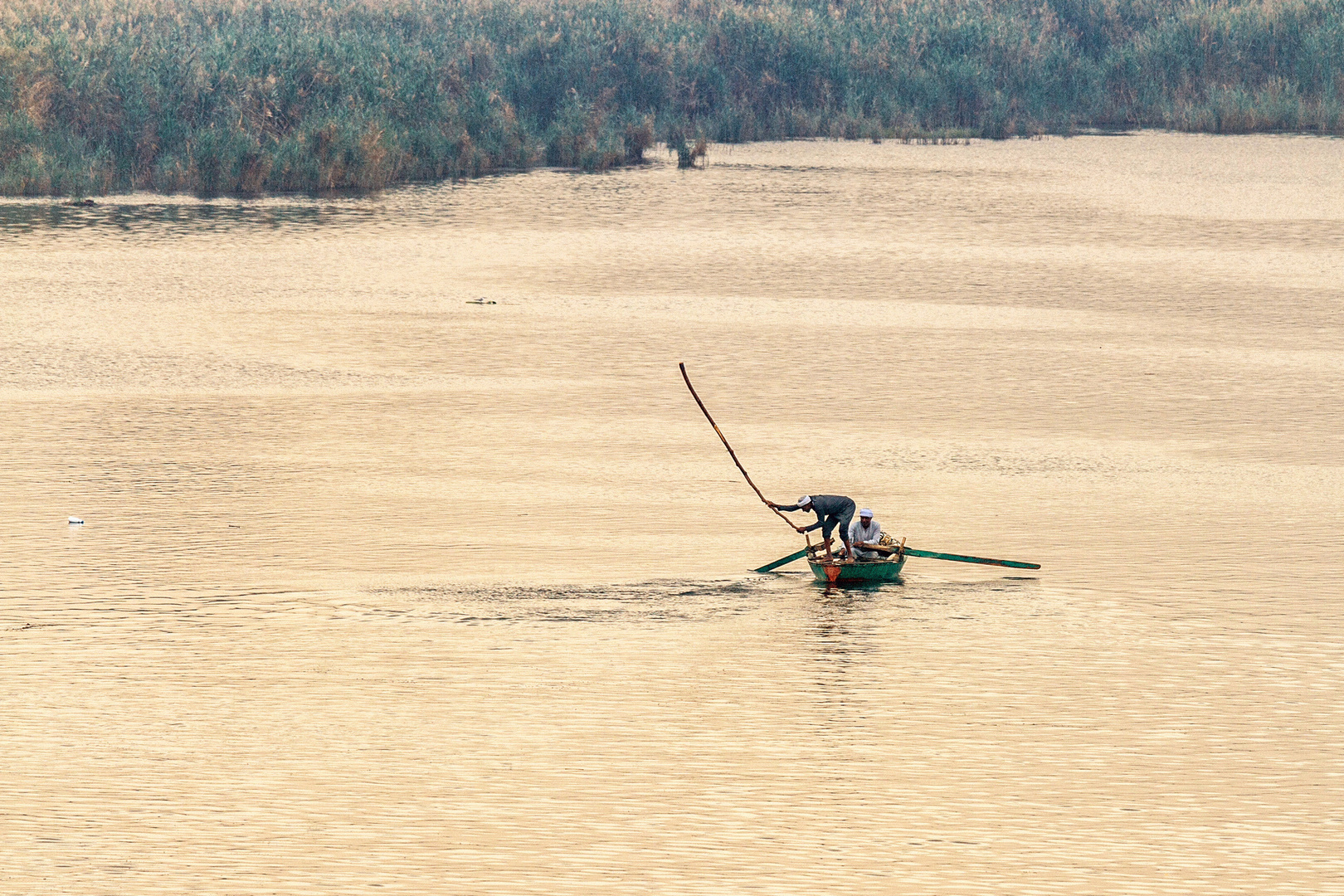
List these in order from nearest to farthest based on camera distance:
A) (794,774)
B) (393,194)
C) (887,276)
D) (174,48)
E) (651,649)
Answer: (794,774), (651,649), (887,276), (393,194), (174,48)

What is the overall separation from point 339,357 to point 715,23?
94.8 feet

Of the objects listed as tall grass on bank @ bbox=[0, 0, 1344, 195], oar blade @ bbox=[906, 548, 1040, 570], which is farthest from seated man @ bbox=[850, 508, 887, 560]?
tall grass on bank @ bbox=[0, 0, 1344, 195]

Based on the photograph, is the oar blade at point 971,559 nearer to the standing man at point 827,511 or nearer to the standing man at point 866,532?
the standing man at point 866,532

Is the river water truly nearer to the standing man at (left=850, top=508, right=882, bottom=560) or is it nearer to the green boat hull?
the green boat hull

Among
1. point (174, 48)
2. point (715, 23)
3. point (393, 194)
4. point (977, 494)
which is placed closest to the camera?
point (977, 494)

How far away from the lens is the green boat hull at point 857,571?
13.6 meters

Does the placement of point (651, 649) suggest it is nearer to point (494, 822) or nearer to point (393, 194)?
point (494, 822)

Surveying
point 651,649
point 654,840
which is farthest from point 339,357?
point 654,840

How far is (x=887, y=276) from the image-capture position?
2855 centimetres

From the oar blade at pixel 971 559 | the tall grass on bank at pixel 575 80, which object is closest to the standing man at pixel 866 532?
the oar blade at pixel 971 559

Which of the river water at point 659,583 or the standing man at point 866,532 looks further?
the standing man at point 866,532

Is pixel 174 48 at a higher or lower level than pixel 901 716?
higher

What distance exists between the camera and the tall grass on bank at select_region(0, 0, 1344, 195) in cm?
3825

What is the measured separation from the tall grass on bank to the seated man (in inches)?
1009
